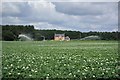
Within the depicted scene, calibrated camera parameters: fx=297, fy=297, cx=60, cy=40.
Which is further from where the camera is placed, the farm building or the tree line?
the farm building

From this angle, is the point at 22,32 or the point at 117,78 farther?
the point at 22,32

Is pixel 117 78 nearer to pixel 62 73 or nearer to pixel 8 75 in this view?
pixel 62 73

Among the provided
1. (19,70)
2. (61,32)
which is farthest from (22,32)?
(19,70)

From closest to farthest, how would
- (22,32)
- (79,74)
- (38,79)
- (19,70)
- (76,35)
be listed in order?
1. (38,79)
2. (79,74)
3. (19,70)
4. (76,35)
5. (22,32)

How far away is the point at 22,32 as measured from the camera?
97.6m

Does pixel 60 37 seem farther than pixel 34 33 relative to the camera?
Yes

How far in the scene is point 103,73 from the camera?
28.2 ft

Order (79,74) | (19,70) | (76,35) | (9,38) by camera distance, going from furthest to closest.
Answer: (76,35) < (9,38) < (19,70) < (79,74)

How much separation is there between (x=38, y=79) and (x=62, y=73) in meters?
0.97

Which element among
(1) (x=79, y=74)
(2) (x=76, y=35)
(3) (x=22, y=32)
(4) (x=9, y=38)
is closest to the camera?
(1) (x=79, y=74)

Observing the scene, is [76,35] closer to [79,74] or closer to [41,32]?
[41,32]

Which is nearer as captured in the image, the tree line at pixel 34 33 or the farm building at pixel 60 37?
the tree line at pixel 34 33

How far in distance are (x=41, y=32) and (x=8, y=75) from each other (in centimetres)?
7626

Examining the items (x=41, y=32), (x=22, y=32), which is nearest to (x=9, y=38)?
(x=41, y=32)
